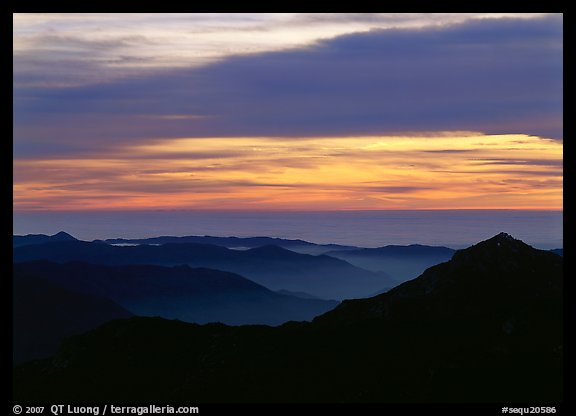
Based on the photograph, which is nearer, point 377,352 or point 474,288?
point 377,352

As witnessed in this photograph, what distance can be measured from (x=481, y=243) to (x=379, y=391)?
103 ft

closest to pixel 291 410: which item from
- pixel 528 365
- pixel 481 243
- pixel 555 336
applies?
pixel 528 365

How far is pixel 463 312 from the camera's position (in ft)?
311

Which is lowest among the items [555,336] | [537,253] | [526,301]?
[555,336]

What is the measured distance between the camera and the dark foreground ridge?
84125mm

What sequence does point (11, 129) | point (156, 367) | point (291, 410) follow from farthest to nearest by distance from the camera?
point (156, 367), point (291, 410), point (11, 129)

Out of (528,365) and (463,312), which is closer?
(528,365)

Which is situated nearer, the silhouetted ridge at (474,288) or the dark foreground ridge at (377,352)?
the dark foreground ridge at (377,352)

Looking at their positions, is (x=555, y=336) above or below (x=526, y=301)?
below

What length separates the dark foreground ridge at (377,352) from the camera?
84.1 m

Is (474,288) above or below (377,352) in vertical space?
above

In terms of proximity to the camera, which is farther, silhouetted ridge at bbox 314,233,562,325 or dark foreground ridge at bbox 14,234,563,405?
silhouetted ridge at bbox 314,233,562,325

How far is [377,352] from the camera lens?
90.9m

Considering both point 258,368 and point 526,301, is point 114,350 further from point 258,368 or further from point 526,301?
point 526,301
